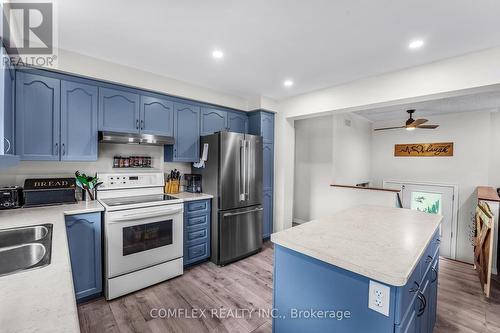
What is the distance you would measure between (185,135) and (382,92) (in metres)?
2.58

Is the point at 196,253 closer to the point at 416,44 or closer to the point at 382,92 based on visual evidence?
the point at 382,92

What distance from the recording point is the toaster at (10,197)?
2.03 m

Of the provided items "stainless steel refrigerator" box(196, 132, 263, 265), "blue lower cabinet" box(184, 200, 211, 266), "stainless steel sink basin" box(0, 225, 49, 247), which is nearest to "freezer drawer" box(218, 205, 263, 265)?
"stainless steel refrigerator" box(196, 132, 263, 265)

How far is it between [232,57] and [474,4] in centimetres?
191

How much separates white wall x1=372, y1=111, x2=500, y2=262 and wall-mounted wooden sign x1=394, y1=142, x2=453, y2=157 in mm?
78

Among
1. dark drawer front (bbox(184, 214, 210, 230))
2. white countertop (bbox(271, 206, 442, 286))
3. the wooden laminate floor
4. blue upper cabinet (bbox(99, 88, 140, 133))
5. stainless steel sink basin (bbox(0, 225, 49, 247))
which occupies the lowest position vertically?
the wooden laminate floor

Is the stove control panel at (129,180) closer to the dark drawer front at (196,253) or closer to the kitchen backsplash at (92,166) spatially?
the kitchen backsplash at (92,166)

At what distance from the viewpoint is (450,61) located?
7.55 ft

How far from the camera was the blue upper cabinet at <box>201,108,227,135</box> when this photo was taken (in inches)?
133

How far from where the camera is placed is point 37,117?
2164 millimetres

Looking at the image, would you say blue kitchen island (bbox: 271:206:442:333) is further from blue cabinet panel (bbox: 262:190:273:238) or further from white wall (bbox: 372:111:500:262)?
white wall (bbox: 372:111:500:262)

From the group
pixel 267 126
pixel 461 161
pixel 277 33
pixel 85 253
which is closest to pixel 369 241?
pixel 277 33

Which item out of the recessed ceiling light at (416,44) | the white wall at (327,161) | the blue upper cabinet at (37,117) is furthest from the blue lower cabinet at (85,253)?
the white wall at (327,161)

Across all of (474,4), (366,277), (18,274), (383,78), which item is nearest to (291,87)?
(383,78)
